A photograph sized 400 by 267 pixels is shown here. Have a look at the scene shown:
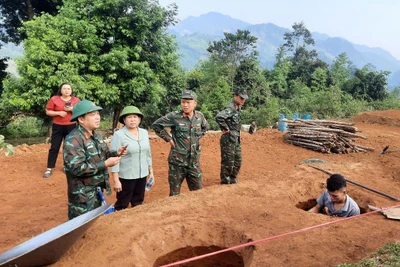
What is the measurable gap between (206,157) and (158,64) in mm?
4940

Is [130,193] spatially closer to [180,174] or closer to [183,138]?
[180,174]

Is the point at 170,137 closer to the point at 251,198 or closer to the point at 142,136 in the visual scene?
the point at 142,136

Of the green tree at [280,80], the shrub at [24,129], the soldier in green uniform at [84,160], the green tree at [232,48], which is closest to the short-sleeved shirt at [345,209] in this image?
the soldier in green uniform at [84,160]

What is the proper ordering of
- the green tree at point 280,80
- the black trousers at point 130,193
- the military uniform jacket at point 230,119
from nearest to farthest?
the black trousers at point 130,193
the military uniform jacket at point 230,119
the green tree at point 280,80

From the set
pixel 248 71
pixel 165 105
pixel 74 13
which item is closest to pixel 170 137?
pixel 74 13

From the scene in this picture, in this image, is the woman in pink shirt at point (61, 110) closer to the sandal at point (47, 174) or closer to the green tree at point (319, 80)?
the sandal at point (47, 174)

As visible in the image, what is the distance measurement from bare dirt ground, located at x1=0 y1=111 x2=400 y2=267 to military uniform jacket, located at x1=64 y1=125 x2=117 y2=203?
42 centimetres

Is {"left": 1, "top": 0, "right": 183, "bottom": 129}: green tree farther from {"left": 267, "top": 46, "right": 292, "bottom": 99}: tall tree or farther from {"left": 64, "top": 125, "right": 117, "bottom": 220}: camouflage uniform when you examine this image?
{"left": 267, "top": 46, "right": 292, "bottom": 99}: tall tree

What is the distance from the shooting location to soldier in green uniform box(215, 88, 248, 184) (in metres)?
5.56

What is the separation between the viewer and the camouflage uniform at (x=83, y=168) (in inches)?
120

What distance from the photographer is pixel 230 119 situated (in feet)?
18.5

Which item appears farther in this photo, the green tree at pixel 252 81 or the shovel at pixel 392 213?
the green tree at pixel 252 81

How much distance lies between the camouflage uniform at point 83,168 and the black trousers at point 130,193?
638 mm

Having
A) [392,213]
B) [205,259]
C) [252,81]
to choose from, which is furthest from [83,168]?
[252,81]
